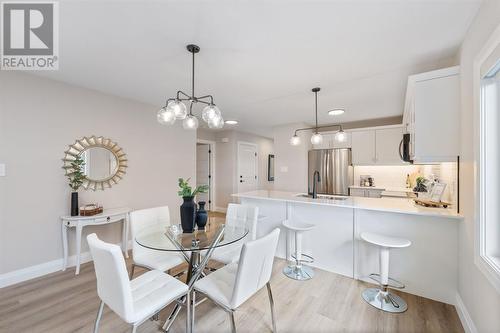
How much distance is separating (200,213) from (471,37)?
267 cm

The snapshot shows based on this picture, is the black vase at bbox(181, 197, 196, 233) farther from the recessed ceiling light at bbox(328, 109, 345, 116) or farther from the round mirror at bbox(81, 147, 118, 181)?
the recessed ceiling light at bbox(328, 109, 345, 116)

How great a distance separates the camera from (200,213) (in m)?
2.09

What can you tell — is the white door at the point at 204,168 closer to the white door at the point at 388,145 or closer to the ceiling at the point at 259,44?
the ceiling at the point at 259,44

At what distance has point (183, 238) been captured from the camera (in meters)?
1.85

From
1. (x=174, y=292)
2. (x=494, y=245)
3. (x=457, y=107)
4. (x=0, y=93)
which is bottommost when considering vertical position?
(x=174, y=292)

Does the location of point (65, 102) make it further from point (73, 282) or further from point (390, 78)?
point (390, 78)

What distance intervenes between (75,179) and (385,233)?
12.5 feet

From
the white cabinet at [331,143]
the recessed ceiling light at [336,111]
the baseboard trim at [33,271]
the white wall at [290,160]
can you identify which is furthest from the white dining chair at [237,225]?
the white cabinet at [331,143]

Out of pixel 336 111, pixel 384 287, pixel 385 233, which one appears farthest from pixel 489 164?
pixel 336 111

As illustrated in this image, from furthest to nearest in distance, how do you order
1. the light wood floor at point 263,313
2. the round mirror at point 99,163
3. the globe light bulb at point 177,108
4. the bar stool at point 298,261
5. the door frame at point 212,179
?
1. the door frame at point 212,179
2. the round mirror at point 99,163
3. the bar stool at point 298,261
4. the globe light bulb at point 177,108
5. the light wood floor at point 263,313

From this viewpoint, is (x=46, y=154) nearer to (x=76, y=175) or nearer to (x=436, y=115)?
(x=76, y=175)

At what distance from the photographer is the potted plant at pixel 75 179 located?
2.71 m

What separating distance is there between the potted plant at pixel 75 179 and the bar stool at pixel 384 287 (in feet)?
11.4

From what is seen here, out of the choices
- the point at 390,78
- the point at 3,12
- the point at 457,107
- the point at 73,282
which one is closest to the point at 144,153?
the point at 73,282
